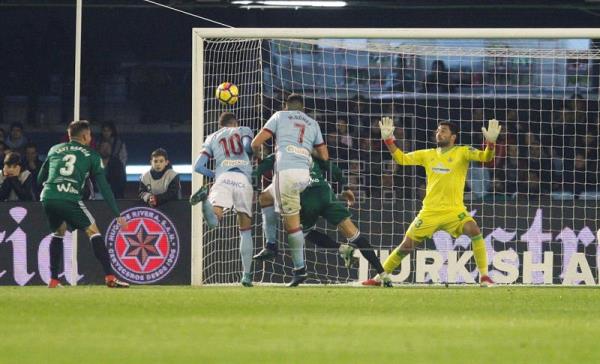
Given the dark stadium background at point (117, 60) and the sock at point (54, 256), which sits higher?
the dark stadium background at point (117, 60)

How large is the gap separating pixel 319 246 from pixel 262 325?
7986 mm

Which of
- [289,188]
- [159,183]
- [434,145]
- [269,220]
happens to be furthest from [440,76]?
[289,188]

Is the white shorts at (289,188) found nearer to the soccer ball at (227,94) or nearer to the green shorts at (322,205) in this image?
the green shorts at (322,205)

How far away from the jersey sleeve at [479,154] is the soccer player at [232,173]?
2.45 metres

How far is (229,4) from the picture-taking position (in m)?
23.7

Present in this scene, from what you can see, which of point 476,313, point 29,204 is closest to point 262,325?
point 476,313

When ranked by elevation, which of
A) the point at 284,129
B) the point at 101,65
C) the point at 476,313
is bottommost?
the point at 476,313

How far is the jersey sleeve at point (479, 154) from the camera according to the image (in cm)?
1598

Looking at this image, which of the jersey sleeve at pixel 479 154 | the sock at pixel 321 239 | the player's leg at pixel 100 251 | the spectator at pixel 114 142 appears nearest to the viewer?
the player's leg at pixel 100 251

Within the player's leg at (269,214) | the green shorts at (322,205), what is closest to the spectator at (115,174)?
the player's leg at (269,214)

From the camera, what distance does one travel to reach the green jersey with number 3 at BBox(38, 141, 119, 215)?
15.5 metres

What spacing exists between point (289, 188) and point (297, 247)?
654 millimetres

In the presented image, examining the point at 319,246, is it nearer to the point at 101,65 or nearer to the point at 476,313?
the point at 476,313

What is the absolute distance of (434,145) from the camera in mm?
20875
